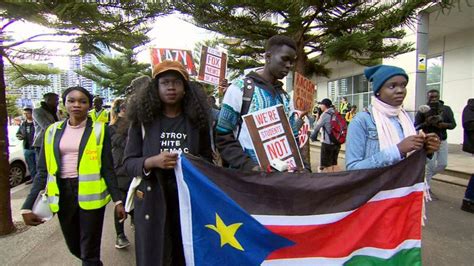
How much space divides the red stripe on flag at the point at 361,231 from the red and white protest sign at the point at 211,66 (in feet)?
16.0

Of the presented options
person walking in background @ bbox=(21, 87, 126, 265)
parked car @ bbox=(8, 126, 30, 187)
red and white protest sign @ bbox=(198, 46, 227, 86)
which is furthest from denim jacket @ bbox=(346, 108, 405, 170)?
parked car @ bbox=(8, 126, 30, 187)

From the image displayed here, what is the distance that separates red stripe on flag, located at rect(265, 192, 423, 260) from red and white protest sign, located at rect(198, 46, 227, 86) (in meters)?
4.87

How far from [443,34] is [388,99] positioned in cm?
1404

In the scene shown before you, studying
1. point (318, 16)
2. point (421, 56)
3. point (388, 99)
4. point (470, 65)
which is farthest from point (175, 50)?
point (470, 65)

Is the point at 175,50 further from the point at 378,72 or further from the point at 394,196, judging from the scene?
the point at 394,196

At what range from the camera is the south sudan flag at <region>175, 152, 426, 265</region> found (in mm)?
2115

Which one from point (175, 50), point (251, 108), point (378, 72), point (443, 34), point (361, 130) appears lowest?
point (361, 130)

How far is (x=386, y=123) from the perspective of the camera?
2463 millimetres

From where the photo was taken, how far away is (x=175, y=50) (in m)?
7.06

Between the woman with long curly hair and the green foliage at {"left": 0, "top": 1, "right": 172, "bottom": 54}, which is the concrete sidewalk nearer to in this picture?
the woman with long curly hair

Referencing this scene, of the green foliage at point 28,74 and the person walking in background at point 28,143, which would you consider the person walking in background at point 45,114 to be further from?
the person walking in background at point 28,143

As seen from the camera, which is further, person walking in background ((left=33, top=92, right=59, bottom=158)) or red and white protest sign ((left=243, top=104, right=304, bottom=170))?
person walking in background ((left=33, top=92, right=59, bottom=158))

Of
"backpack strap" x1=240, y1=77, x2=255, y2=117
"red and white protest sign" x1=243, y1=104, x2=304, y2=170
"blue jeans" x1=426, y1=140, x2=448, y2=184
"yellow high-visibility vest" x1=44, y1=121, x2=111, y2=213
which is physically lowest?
"blue jeans" x1=426, y1=140, x2=448, y2=184

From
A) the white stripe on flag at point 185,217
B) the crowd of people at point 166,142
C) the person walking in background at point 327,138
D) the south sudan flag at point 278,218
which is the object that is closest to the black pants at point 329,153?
the person walking in background at point 327,138
